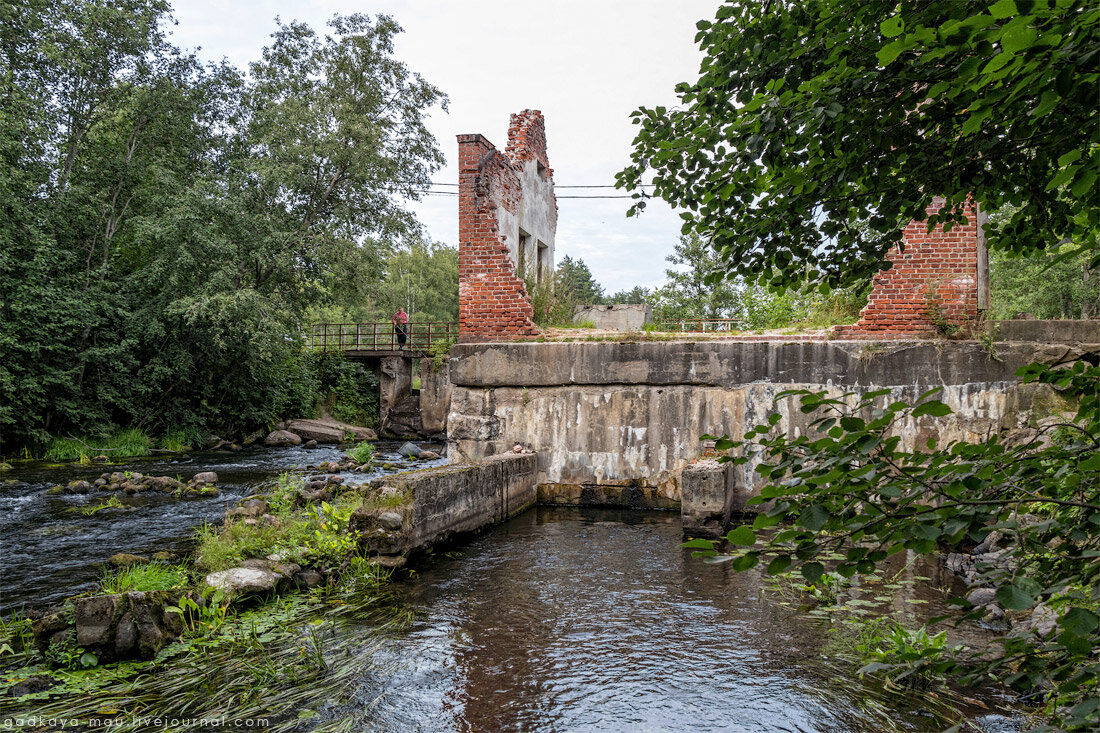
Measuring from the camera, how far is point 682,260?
3706 centimetres

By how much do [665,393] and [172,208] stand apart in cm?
1526

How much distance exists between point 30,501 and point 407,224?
15.3m

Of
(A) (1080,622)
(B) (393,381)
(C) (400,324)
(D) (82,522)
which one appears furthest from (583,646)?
(B) (393,381)

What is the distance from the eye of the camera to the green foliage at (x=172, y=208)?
16250 mm

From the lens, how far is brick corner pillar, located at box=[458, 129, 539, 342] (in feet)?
32.7

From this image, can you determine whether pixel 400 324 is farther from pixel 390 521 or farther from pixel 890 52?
pixel 890 52

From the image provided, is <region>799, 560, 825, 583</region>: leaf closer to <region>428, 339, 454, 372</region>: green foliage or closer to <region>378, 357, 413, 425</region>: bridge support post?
<region>428, 339, 454, 372</region>: green foliage

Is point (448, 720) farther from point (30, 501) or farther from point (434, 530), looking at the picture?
point (30, 501)

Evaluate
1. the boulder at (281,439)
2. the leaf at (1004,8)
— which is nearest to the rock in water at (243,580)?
the leaf at (1004,8)

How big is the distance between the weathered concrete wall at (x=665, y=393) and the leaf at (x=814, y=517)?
6554 millimetres

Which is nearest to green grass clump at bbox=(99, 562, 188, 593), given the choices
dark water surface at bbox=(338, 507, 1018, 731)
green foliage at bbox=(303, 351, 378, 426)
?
dark water surface at bbox=(338, 507, 1018, 731)

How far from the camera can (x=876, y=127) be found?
238cm

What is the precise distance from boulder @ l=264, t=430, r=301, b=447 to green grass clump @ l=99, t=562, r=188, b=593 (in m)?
15.4

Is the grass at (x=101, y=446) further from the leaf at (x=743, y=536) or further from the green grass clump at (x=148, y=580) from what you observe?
the leaf at (x=743, y=536)
